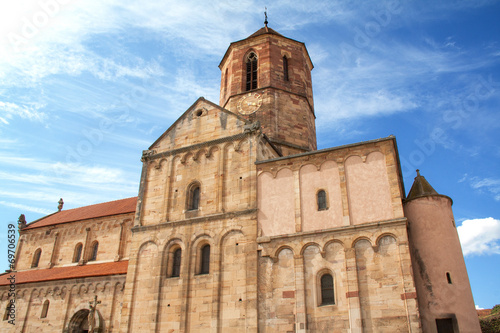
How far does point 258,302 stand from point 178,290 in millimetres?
3665

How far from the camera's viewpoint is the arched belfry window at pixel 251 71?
24.0 metres

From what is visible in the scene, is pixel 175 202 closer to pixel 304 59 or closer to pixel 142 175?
pixel 142 175

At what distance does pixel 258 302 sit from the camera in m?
15.0

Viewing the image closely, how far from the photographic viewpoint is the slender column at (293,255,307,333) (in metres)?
14.1

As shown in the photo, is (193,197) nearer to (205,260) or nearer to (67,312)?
(205,260)

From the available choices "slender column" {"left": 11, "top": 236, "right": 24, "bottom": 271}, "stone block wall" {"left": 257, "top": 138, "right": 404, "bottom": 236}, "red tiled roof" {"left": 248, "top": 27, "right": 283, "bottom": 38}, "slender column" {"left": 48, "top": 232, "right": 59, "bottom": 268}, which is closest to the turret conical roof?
"stone block wall" {"left": 257, "top": 138, "right": 404, "bottom": 236}

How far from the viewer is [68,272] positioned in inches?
957

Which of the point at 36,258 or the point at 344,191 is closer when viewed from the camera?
the point at 344,191

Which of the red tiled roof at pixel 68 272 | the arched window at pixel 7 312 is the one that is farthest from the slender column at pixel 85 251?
the arched window at pixel 7 312

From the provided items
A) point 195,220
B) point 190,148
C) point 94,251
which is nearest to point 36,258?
point 94,251

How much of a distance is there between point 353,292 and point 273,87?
1303 centimetres

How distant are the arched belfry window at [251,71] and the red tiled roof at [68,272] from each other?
498 inches

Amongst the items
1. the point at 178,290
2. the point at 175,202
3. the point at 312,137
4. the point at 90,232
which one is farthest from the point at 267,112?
the point at 90,232

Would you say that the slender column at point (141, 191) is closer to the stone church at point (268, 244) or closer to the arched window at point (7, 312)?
the stone church at point (268, 244)
